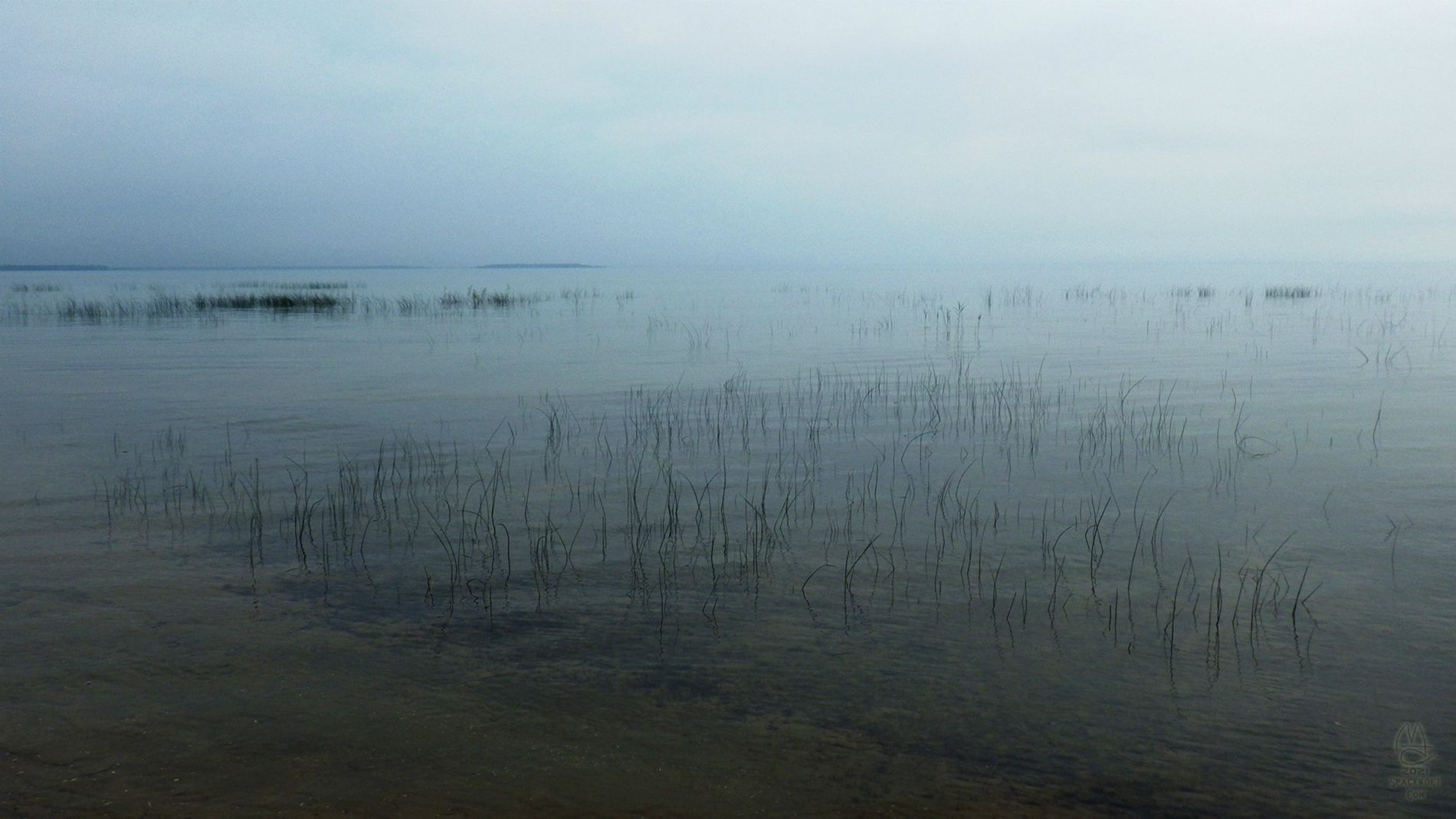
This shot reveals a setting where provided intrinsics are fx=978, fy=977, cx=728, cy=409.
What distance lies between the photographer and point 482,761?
15.5ft

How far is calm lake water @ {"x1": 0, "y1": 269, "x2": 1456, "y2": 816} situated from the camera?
4.61 metres

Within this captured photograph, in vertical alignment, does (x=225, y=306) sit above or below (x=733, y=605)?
above

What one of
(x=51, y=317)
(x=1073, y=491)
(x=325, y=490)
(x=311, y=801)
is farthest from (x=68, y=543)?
(x=51, y=317)

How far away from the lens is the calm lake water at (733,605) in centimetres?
461

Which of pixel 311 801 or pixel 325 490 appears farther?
pixel 325 490

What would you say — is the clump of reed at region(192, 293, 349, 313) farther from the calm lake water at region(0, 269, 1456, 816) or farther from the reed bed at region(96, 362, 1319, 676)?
the reed bed at region(96, 362, 1319, 676)

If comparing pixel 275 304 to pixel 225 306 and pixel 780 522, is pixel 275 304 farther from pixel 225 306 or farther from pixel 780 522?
pixel 780 522

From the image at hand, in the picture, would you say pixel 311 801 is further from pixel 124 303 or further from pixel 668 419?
pixel 124 303

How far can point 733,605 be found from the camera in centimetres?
679

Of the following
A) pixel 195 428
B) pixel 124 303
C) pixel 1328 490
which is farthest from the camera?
pixel 124 303

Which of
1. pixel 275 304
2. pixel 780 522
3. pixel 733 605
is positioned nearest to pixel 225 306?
pixel 275 304

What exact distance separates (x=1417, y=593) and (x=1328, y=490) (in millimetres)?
3272

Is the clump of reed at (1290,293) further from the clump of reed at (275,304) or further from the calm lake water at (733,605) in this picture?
the clump of reed at (275,304)

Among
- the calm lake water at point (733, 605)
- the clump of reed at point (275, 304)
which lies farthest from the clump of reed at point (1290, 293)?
the clump of reed at point (275, 304)
